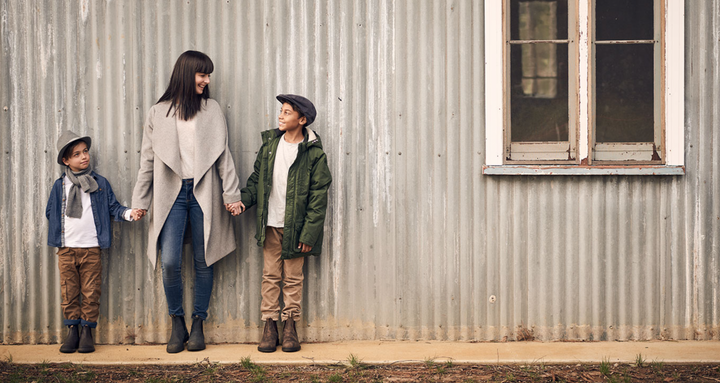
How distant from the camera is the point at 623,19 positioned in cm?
517

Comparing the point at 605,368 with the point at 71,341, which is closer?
the point at 605,368

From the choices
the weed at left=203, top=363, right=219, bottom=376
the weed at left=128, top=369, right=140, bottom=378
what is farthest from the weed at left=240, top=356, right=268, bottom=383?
the weed at left=128, top=369, right=140, bottom=378

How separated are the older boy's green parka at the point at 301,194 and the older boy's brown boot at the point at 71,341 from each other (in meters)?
1.61

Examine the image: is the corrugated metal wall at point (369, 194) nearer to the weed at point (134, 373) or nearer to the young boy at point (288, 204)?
the young boy at point (288, 204)

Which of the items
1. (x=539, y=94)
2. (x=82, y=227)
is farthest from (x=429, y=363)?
(x=539, y=94)

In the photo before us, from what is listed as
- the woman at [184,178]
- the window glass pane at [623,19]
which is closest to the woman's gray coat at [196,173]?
the woman at [184,178]

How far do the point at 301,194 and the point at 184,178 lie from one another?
0.90 metres

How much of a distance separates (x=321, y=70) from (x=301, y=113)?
1.62 ft

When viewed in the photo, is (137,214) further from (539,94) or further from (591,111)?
(539,94)

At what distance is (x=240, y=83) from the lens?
447 centimetres

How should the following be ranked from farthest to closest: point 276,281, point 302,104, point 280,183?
1. point 276,281
2. point 280,183
3. point 302,104

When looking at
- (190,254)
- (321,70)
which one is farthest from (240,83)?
(190,254)

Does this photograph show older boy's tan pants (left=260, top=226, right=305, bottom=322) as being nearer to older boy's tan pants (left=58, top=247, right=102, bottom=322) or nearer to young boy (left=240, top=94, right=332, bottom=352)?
young boy (left=240, top=94, right=332, bottom=352)

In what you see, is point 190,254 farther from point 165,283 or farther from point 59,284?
point 59,284
